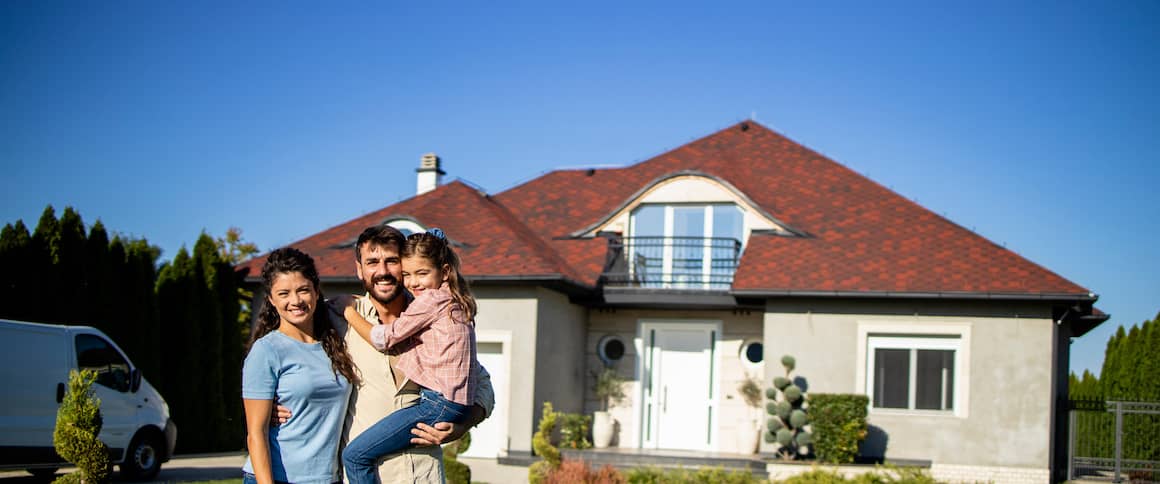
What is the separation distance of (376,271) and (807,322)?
14.2 meters

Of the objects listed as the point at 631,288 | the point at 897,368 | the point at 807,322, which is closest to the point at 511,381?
the point at 631,288

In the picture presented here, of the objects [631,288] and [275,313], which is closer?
[275,313]

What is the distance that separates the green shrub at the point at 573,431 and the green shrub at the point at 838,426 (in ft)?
13.2

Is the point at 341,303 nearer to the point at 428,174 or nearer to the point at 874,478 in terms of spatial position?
the point at 874,478

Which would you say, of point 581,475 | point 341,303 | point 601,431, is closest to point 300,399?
point 341,303

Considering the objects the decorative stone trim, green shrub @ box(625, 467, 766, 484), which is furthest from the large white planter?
green shrub @ box(625, 467, 766, 484)

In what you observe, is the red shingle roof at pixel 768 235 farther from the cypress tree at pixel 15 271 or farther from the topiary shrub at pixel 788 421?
the cypress tree at pixel 15 271

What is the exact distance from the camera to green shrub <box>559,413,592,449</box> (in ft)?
59.7

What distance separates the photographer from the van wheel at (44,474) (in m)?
13.7

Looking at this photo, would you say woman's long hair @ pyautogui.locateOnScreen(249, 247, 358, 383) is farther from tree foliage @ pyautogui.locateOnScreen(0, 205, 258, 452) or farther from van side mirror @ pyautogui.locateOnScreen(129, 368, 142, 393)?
tree foliage @ pyautogui.locateOnScreen(0, 205, 258, 452)

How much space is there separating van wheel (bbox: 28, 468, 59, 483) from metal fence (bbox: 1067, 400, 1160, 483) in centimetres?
1536

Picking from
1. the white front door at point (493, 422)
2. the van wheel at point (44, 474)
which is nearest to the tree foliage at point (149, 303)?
the van wheel at point (44, 474)

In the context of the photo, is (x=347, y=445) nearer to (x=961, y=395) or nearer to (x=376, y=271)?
(x=376, y=271)

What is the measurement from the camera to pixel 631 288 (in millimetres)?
19484
